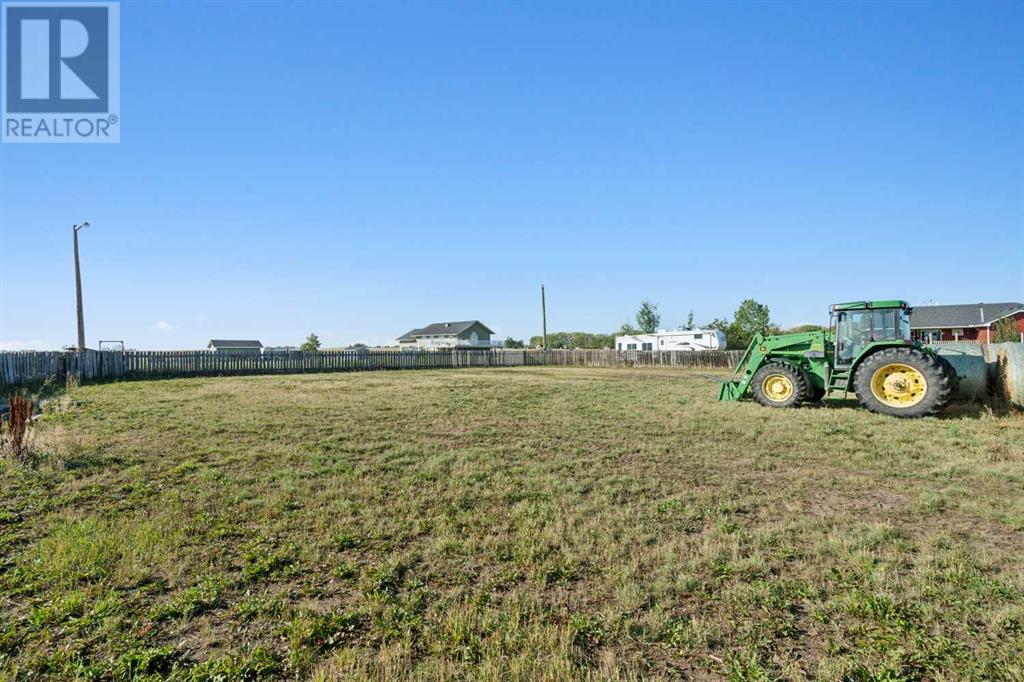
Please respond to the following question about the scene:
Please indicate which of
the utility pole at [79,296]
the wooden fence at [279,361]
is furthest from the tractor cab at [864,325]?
the utility pole at [79,296]

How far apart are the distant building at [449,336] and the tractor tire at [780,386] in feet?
168

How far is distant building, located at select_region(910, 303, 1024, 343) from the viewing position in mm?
40938

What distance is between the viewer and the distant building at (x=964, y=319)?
4094cm

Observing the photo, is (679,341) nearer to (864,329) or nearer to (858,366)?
(864,329)

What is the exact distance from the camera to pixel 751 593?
3.44m

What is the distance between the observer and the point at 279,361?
88.8 ft

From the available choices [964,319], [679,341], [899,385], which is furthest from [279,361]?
[964,319]

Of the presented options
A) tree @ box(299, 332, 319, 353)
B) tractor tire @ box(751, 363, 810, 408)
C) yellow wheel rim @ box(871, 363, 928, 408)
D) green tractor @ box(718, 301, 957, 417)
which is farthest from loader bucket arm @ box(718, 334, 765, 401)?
tree @ box(299, 332, 319, 353)

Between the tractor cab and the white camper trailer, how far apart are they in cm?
2668

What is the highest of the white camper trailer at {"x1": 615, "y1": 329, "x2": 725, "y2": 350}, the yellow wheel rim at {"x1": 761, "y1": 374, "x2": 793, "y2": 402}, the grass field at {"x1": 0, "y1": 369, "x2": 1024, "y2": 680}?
the white camper trailer at {"x1": 615, "y1": 329, "x2": 725, "y2": 350}

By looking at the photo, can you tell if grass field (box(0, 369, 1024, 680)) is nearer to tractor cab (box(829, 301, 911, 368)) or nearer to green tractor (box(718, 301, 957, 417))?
green tractor (box(718, 301, 957, 417))

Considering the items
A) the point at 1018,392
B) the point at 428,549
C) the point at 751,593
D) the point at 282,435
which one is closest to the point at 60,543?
the point at 428,549

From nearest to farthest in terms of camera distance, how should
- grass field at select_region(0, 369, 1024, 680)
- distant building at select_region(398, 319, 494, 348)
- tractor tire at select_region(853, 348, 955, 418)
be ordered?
grass field at select_region(0, 369, 1024, 680)
tractor tire at select_region(853, 348, 955, 418)
distant building at select_region(398, 319, 494, 348)

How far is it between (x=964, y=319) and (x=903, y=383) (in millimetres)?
44022
